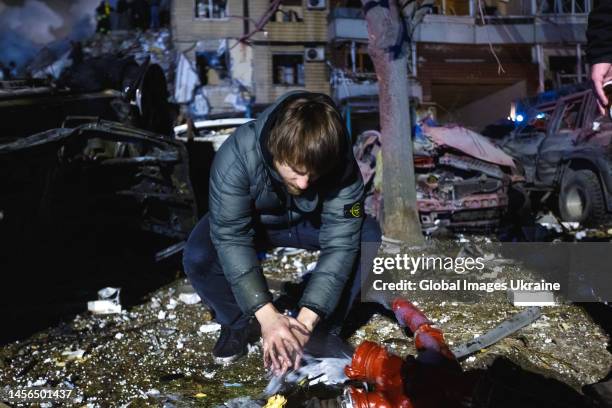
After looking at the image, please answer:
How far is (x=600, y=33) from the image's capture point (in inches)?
88.7

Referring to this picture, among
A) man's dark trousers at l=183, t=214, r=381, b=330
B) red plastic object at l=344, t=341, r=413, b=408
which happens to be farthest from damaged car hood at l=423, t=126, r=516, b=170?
red plastic object at l=344, t=341, r=413, b=408

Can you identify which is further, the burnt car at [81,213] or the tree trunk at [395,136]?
the tree trunk at [395,136]

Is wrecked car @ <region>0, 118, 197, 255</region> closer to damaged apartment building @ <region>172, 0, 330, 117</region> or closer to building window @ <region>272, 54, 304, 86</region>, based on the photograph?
damaged apartment building @ <region>172, 0, 330, 117</region>

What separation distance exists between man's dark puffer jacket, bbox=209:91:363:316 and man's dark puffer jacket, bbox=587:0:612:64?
1186 mm

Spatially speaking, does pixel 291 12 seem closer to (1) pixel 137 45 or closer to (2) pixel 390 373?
(1) pixel 137 45

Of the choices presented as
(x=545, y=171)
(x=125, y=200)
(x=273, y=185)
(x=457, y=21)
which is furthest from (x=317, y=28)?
(x=273, y=185)

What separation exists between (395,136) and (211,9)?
21158 millimetres

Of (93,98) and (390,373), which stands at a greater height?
(93,98)

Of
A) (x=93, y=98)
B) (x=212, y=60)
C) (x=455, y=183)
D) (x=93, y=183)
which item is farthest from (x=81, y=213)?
(x=212, y=60)

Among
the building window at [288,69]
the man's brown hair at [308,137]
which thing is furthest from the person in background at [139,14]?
the man's brown hair at [308,137]

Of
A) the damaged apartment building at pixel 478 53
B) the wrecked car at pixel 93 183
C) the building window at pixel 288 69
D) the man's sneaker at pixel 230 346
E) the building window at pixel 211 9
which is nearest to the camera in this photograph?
the man's sneaker at pixel 230 346

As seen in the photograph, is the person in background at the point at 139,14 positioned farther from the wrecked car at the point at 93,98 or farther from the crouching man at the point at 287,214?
the crouching man at the point at 287,214

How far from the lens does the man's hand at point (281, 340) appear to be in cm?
198

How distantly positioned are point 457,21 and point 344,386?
77.4 feet
